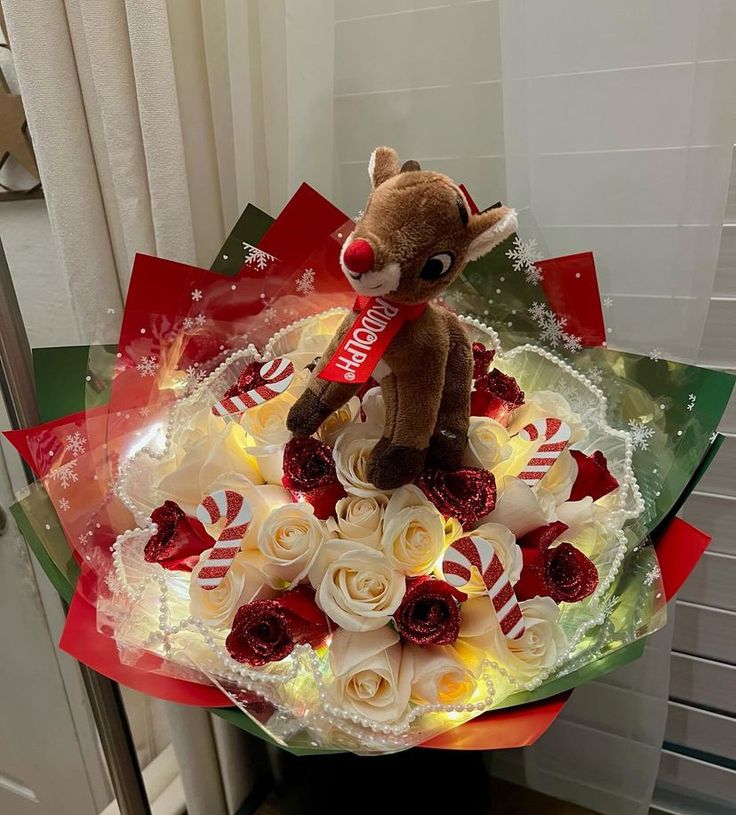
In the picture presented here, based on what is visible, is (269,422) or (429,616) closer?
(429,616)

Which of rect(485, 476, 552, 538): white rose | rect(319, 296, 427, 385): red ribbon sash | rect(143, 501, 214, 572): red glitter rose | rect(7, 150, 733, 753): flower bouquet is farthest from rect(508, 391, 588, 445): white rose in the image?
rect(143, 501, 214, 572): red glitter rose

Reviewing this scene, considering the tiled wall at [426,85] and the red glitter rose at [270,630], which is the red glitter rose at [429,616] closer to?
the red glitter rose at [270,630]

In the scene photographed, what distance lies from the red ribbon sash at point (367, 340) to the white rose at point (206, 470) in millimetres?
157

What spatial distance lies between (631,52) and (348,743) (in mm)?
751

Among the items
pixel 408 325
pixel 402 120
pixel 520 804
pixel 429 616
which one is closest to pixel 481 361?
pixel 408 325

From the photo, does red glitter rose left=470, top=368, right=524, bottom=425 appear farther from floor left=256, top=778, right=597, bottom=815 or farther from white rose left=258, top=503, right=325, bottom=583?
floor left=256, top=778, right=597, bottom=815

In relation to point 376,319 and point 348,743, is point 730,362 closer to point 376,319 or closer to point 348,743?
point 376,319

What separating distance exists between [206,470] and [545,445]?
324 millimetres

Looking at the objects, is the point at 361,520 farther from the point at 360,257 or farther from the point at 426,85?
the point at 426,85

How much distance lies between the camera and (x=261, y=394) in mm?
648

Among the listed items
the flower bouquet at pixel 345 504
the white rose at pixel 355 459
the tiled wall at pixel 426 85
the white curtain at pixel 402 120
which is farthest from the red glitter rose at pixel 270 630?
the tiled wall at pixel 426 85

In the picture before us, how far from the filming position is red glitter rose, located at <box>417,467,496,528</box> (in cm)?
56

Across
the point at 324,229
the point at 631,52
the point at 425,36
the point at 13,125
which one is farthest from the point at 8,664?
the point at 631,52

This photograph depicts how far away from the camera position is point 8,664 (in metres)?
1.38
